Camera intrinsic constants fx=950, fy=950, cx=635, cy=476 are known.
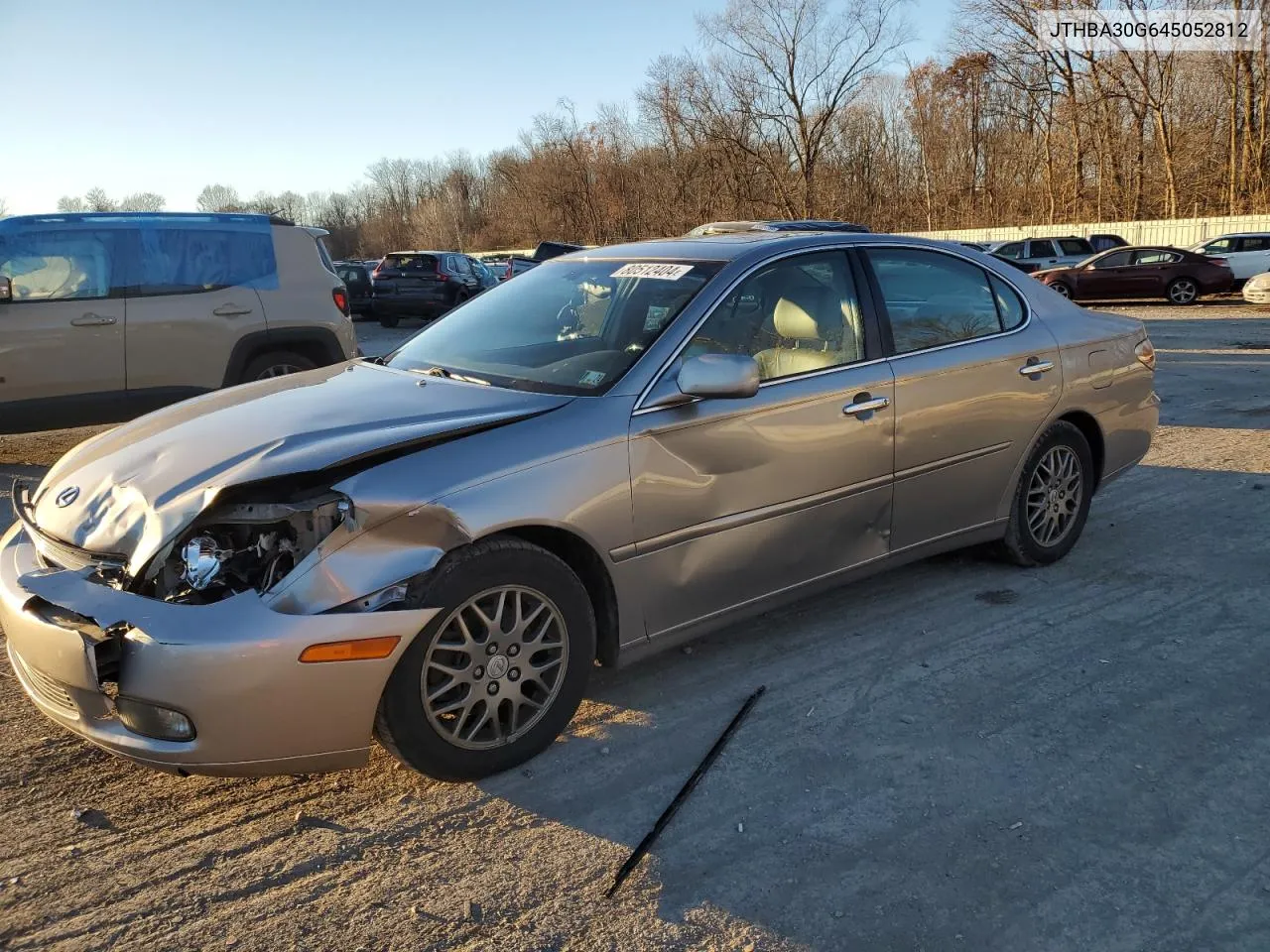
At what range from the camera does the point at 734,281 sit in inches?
148

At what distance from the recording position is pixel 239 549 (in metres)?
2.82

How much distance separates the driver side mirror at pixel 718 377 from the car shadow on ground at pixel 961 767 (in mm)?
1157

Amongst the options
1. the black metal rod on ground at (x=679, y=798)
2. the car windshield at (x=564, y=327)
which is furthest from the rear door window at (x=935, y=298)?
the black metal rod on ground at (x=679, y=798)

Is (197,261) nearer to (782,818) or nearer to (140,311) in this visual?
(140,311)

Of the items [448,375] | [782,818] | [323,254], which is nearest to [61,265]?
[323,254]

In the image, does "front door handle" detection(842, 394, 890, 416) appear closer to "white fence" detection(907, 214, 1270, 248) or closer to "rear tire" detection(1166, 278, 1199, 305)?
"rear tire" detection(1166, 278, 1199, 305)

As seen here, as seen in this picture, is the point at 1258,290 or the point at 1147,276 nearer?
the point at 1258,290

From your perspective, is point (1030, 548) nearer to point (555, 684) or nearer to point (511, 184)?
point (555, 684)

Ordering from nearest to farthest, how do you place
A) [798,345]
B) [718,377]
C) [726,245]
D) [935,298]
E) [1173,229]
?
[718,377] < [798,345] < [726,245] < [935,298] < [1173,229]

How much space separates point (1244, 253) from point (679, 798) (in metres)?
24.7

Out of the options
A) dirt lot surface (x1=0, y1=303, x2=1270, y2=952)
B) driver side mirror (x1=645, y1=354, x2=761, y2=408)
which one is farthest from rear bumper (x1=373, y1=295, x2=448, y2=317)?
driver side mirror (x1=645, y1=354, x2=761, y2=408)

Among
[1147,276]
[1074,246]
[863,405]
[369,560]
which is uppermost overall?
[1074,246]

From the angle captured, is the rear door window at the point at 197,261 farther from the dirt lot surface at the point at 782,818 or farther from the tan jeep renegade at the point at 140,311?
the dirt lot surface at the point at 782,818

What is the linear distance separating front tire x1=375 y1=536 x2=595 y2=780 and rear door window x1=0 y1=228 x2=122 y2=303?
239 inches
